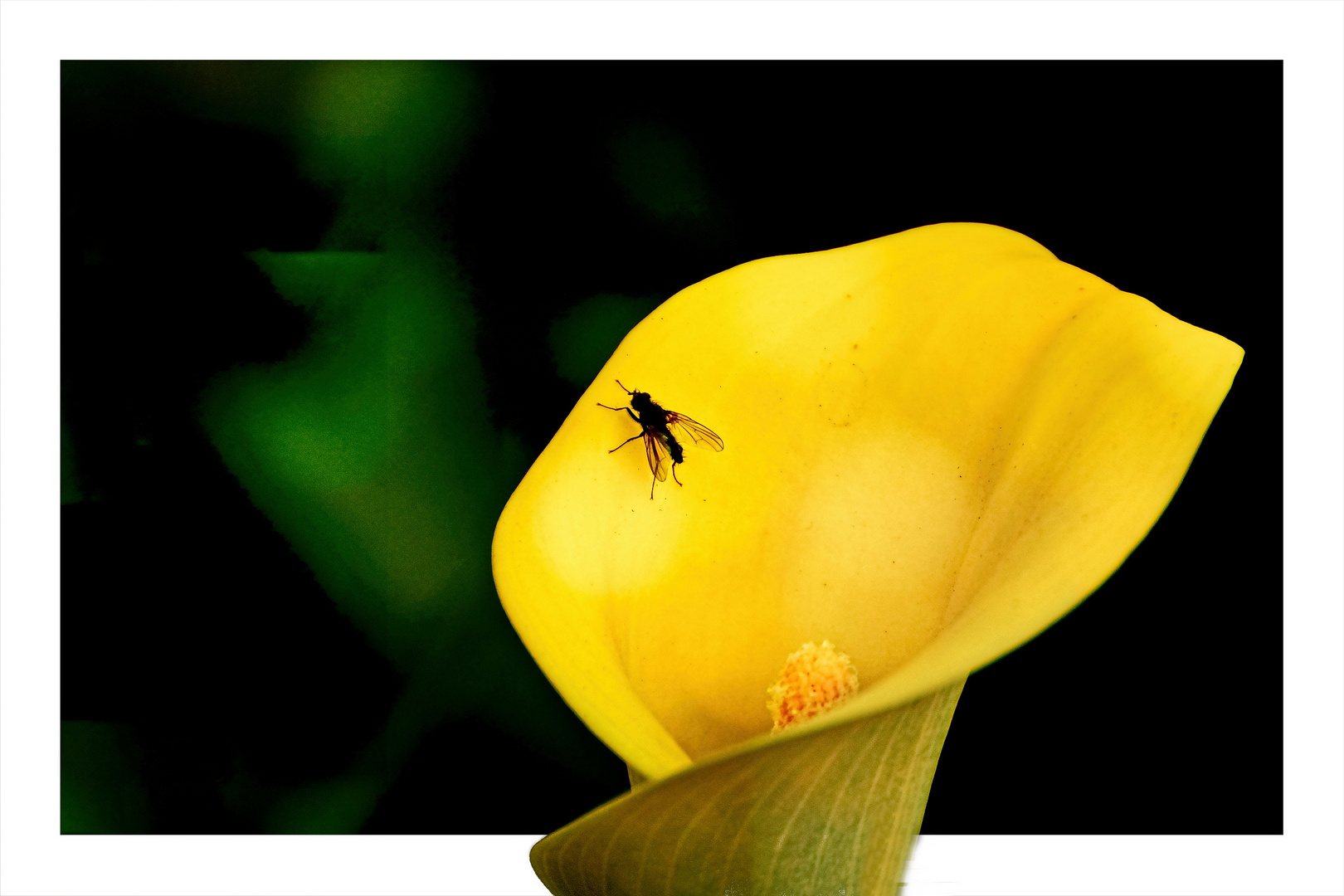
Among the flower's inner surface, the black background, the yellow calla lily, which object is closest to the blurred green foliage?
the black background

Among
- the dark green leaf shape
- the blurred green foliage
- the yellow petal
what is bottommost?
the blurred green foliage

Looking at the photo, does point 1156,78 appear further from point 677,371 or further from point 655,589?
point 655,589

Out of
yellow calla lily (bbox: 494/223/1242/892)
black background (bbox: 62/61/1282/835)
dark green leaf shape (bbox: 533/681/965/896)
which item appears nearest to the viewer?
dark green leaf shape (bbox: 533/681/965/896)

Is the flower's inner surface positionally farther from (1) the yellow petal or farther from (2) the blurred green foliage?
(2) the blurred green foliage

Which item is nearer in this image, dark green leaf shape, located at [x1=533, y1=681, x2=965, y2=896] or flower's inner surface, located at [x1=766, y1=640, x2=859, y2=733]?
dark green leaf shape, located at [x1=533, y1=681, x2=965, y2=896]

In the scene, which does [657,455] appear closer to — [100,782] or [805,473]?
[805,473]

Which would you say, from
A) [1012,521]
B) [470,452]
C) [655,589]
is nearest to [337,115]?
[470,452]
